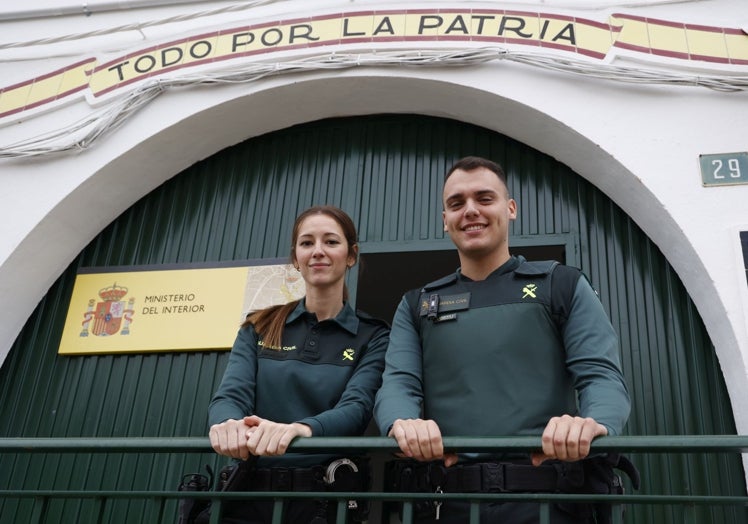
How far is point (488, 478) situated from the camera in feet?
6.33

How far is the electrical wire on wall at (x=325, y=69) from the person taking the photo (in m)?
4.10

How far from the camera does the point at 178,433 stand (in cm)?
427

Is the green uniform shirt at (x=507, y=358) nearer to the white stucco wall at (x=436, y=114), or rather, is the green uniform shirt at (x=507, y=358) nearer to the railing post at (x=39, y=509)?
the railing post at (x=39, y=509)

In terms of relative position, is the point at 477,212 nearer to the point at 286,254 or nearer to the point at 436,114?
the point at 286,254

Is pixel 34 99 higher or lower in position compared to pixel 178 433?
higher

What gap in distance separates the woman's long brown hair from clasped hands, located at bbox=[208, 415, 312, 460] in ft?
1.43

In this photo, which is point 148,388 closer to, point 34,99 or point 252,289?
point 252,289

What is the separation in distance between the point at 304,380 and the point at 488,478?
76cm

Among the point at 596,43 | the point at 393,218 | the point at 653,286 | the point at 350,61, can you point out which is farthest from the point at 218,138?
the point at 653,286

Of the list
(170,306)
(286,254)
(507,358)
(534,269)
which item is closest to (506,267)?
(534,269)

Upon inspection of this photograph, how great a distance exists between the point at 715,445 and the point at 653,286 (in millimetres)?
2388

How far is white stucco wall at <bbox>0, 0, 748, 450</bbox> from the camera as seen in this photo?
3.79 metres

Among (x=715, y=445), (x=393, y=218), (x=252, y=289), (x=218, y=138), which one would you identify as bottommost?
(x=715, y=445)

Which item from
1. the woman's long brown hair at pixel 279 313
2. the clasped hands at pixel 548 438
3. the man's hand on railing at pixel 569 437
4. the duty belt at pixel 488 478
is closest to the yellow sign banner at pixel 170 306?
the woman's long brown hair at pixel 279 313
